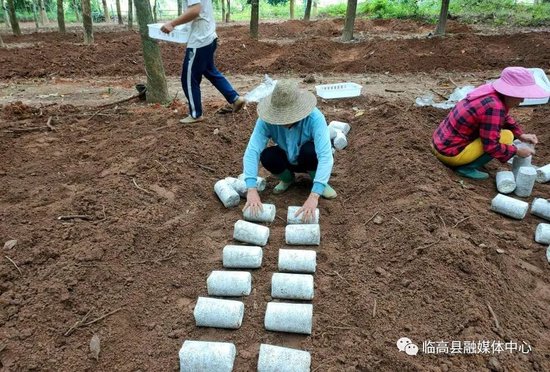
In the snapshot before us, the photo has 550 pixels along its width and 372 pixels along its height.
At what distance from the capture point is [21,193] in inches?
165

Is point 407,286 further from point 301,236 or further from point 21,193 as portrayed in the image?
point 21,193

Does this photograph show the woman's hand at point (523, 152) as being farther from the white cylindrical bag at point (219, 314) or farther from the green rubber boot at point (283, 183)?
the white cylindrical bag at point (219, 314)

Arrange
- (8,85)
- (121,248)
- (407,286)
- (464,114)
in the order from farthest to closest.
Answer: (8,85) → (464,114) → (121,248) → (407,286)

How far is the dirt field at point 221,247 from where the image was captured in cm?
265

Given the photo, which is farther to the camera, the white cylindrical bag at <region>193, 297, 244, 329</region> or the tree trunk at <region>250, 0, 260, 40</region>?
the tree trunk at <region>250, 0, 260, 40</region>

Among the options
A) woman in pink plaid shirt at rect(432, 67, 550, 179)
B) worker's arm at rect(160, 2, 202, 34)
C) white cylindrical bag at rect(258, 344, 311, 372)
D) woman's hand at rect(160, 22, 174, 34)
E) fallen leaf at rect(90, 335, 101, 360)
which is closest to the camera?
white cylindrical bag at rect(258, 344, 311, 372)

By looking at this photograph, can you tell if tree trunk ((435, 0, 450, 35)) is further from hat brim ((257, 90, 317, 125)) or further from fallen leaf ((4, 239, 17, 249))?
fallen leaf ((4, 239, 17, 249))

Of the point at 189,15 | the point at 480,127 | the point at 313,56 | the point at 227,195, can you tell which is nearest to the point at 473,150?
the point at 480,127

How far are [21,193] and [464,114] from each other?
14.9 ft

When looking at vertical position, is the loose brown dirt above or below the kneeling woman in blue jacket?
below

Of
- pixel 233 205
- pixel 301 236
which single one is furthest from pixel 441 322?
pixel 233 205

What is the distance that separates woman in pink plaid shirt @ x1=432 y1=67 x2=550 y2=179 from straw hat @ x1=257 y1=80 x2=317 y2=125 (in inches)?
69.0

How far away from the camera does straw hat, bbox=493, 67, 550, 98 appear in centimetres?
386

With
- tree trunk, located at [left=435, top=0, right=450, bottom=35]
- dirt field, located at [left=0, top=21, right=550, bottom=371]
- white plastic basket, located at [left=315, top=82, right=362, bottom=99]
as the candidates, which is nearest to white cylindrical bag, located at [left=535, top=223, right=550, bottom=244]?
dirt field, located at [left=0, top=21, right=550, bottom=371]
